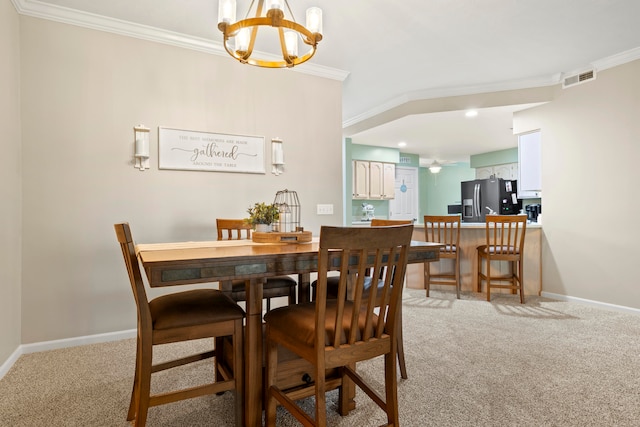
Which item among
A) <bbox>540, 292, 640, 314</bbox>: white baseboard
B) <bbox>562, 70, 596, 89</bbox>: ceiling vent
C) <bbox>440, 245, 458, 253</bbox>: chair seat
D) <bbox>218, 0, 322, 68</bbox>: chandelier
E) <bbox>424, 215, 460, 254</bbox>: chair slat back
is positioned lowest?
<bbox>540, 292, 640, 314</bbox>: white baseboard

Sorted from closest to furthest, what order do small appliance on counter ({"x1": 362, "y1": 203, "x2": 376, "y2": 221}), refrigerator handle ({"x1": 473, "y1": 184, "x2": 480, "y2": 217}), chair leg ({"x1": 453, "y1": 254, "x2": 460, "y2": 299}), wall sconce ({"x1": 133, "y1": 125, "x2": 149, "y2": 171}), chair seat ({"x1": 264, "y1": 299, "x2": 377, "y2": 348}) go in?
1. chair seat ({"x1": 264, "y1": 299, "x2": 377, "y2": 348})
2. wall sconce ({"x1": 133, "y1": 125, "x2": 149, "y2": 171})
3. chair leg ({"x1": 453, "y1": 254, "x2": 460, "y2": 299})
4. refrigerator handle ({"x1": 473, "y1": 184, "x2": 480, "y2": 217})
5. small appliance on counter ({"x1": 362, "y1": 203, "x2": 376, "y2": 221})

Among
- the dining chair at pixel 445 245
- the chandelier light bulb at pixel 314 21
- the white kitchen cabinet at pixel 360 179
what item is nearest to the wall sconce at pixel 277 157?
the chandelier light bulb at pixel 314 21

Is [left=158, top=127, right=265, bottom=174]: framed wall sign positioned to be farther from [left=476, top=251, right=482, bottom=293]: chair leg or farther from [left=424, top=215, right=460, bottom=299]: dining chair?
[left=476, top=251, right=482, bottom=293]: chair leg

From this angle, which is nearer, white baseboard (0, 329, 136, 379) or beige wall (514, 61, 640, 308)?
white baseboard (0, 329, 136, 379)

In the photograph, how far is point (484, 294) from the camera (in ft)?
14.5

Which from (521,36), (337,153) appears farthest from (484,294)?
(521,36)

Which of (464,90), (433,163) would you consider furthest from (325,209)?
(433,163)

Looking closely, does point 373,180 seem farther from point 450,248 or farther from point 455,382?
point 455,382

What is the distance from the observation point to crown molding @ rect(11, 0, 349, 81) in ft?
8.75

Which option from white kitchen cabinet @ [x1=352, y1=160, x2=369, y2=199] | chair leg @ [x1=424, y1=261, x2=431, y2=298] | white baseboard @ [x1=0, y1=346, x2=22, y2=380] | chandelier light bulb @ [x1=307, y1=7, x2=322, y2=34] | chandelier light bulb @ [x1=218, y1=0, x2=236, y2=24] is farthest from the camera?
white kitchen cabinet @ [x1=352, y1=160, x2=369, y2=199]

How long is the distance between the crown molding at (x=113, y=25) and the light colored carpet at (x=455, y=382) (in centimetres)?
251

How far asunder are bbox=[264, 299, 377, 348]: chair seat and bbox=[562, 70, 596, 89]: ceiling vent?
400cm

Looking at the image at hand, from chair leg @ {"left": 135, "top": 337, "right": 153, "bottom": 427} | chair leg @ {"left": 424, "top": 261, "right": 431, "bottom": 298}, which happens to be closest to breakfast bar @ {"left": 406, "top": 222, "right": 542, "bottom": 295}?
chair leg @ {"left": 424, "top": 261, "right": 431, "bottom": 298}

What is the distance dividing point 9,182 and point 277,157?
2.04 metres
